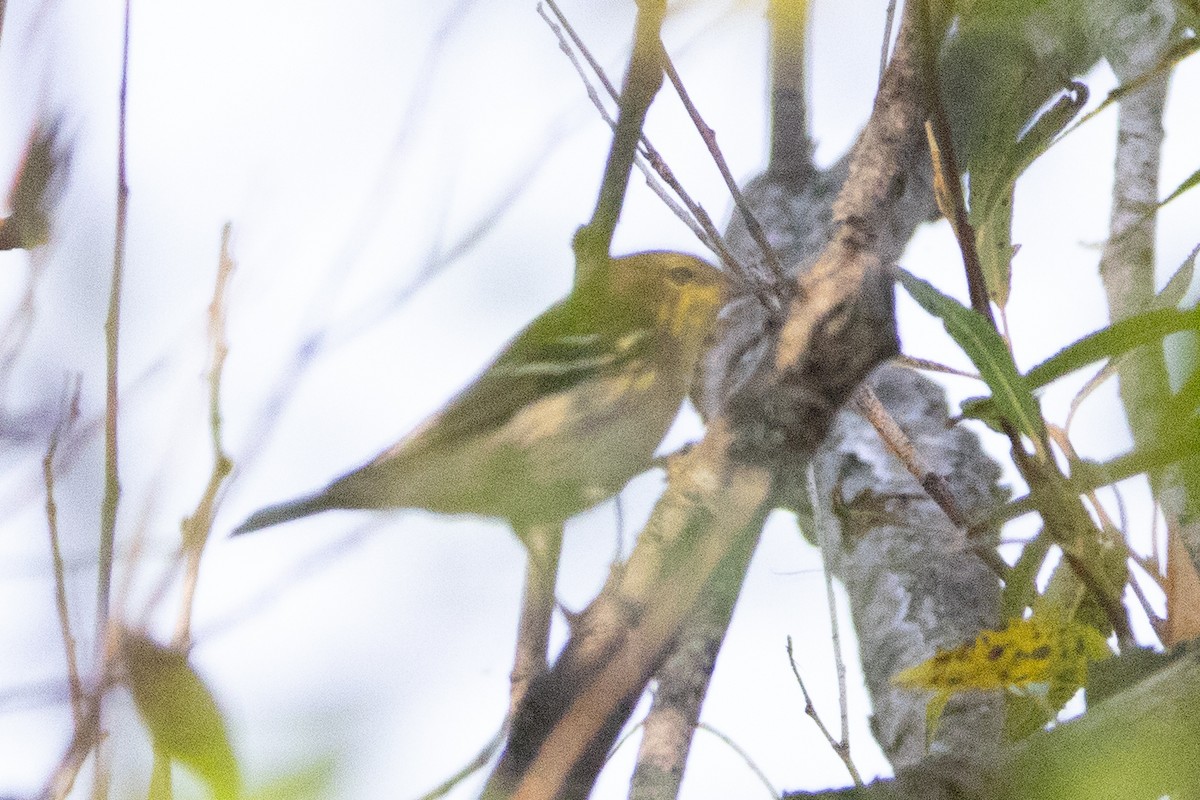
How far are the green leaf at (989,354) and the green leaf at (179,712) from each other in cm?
79

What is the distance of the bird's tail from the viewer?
1.47 m

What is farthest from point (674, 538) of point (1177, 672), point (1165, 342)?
point (1165, 342)

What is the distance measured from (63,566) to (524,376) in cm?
140

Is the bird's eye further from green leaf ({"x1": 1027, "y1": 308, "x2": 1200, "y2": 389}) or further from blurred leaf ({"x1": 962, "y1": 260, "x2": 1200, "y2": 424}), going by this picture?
green leaf ({"x1": 1027, "y1": 308, "x2": 1200, "y2": 389})

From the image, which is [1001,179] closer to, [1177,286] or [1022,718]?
[1177,286]

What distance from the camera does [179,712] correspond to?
0.68 m

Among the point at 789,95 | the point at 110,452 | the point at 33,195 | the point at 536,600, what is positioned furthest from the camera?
the point at 789,95

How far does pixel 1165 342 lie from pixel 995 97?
0.49 m

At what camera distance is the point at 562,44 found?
148 cm

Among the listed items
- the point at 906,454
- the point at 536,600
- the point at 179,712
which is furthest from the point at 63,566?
the point at 906,454

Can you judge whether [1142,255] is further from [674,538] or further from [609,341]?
[674,538]

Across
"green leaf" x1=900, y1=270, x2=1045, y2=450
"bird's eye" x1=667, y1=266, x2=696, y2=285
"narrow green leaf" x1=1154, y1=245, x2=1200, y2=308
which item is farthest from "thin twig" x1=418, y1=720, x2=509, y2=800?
"bird's eye" x1=667, y1=266, x2=696, y2=285

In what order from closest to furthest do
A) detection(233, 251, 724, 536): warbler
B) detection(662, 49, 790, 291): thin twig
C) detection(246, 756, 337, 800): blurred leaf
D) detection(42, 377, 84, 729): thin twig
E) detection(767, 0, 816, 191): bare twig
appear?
detection(246, 756, 337, 800): blurred leaf
detection(42, 377, 84, 729): thin twig
detection(662, 49, 790, 291): thin twig
detection(767, 0, 816, 191): bare twig
detection(233, 251, 724, 536): warbler

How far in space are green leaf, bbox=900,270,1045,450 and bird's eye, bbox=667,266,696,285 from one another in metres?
1.40
